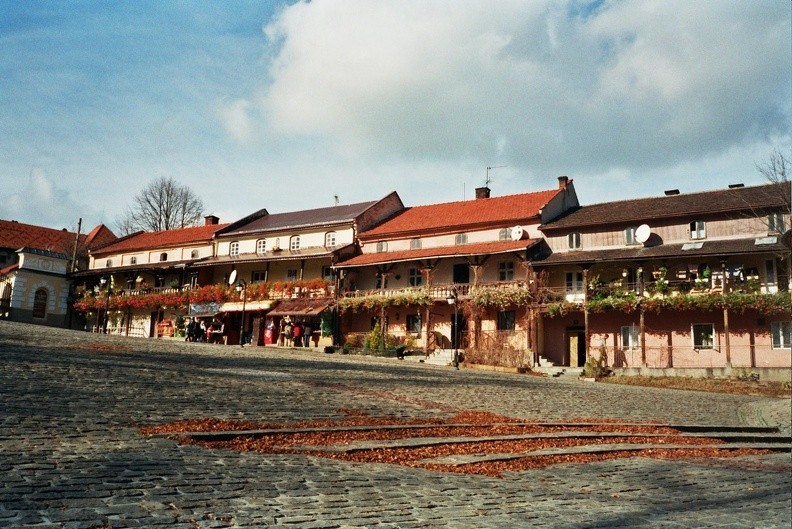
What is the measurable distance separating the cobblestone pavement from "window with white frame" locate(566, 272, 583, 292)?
67.6 feet

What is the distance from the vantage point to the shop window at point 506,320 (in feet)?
124

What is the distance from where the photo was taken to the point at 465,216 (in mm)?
43062

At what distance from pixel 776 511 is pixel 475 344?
98.4 ft

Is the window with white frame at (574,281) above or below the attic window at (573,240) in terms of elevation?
below

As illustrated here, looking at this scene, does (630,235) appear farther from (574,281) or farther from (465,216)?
(465,216)

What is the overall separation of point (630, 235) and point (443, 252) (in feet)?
33.6

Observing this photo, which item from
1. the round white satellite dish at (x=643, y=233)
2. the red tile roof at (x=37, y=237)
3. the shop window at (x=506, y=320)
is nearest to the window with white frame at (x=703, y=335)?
the round white satellite dish at (x=643, y=233)

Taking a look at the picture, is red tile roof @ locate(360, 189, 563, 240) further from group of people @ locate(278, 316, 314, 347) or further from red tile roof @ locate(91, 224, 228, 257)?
red tile roof @ locate(91, 224, 228, 257)

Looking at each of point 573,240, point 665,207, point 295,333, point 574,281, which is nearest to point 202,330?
point 295,333

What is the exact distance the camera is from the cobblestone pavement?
6.79m

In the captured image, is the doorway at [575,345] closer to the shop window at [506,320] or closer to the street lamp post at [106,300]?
the shop window at [506,320]

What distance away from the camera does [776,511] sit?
700 cm

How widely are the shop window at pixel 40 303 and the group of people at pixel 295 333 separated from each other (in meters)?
22.3

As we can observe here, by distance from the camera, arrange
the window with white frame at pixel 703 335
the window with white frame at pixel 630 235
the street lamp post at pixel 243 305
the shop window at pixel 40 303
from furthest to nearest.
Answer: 1. the shop window at pixel 40 303
2. the street lamp post at pixel 243 305
3. the window with white frame at pixel 630 235
4. the window with white frame at pixel 703 335
